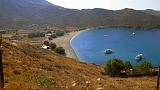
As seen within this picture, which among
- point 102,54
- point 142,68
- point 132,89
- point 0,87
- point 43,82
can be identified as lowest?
point 102,54

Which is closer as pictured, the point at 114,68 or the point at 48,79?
the point at 48,79

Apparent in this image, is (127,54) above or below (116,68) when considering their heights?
below

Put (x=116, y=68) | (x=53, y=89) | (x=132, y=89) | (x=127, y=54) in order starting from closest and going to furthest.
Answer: (x=53, y=89) < (x=132, y=89) < (x=116, y=68) < (x=127, y=54)

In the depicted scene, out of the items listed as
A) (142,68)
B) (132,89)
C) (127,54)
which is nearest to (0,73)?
(132,89)

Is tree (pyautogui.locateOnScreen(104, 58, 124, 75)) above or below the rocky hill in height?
below

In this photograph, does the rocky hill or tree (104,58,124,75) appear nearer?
the rocky hill

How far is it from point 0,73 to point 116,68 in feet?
176

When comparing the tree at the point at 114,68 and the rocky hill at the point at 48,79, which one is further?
the tree at the point at 114,68

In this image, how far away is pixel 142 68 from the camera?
264ft

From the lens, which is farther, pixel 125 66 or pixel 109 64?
pixel 125 66

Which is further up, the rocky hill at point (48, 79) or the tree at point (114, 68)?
the rocky hill at point (48, 79)

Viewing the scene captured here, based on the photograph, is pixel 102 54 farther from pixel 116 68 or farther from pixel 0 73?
pixel 0 73

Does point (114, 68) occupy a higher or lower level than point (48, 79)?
lower

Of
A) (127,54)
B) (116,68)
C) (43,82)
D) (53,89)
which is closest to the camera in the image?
(53,89)
